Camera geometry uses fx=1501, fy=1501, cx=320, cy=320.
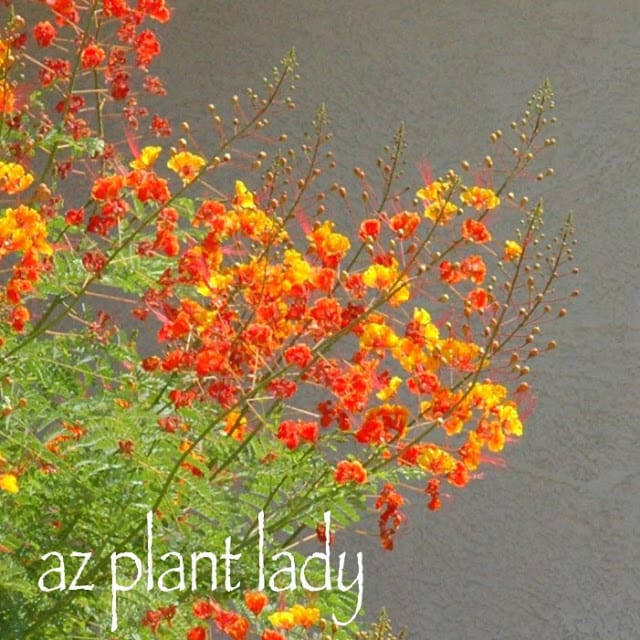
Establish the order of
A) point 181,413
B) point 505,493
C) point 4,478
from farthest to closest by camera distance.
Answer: point 505,493 → point 181,413 → point 4,478

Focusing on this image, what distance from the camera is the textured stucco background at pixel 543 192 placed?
3.24 meters

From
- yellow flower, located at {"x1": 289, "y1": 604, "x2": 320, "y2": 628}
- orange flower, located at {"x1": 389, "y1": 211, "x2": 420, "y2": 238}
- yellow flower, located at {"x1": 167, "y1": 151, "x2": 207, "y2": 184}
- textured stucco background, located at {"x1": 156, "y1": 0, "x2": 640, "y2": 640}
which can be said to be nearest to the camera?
yellow flower, located at {"x1": 289, "y1": 604, "x2": 320, "y2": 628}

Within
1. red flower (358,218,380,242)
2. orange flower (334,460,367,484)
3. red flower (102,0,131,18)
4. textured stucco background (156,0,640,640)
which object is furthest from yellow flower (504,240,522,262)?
textured stucco background (156,0,640,640)

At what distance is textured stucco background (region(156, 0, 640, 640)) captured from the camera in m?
3.24

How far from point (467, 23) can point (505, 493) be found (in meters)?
1.07

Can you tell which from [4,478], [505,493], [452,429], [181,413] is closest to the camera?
[4,478]

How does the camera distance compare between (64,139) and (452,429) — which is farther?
(64,139)

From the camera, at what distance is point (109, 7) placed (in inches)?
63.4

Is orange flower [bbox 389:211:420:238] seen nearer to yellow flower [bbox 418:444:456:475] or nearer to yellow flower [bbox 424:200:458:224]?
yellow flower [bbox 424:200:458:224]

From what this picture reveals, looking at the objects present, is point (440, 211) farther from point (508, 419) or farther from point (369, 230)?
point (508, 419)

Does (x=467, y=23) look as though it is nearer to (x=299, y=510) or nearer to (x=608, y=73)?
(x=608, y=73)

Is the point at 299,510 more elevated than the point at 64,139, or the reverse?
the point at 64,139

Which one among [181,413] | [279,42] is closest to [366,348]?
[181,413]

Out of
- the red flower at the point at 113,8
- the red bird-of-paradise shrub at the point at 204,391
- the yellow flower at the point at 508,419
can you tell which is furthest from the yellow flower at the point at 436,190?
the red flower at the point at 113,8
